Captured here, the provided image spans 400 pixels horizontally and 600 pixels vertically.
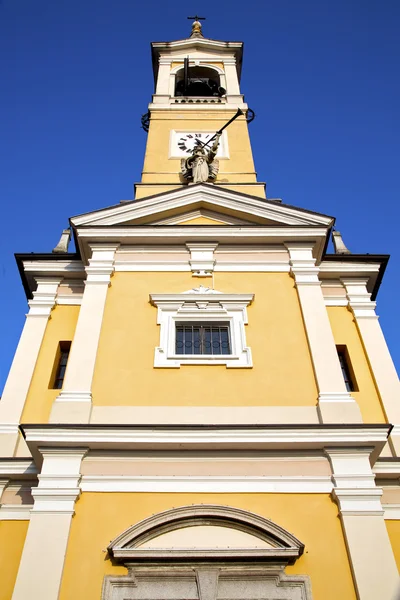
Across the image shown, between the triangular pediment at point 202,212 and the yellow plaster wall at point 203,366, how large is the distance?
198 cm

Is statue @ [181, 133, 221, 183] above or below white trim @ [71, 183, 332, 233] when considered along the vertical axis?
above

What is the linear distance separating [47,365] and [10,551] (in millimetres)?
4140

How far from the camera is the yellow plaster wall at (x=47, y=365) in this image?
1193 cm

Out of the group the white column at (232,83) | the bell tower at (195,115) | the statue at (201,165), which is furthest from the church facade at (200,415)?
the white column at (232,83)

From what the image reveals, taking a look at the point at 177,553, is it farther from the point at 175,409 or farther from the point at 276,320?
the point at 276,320

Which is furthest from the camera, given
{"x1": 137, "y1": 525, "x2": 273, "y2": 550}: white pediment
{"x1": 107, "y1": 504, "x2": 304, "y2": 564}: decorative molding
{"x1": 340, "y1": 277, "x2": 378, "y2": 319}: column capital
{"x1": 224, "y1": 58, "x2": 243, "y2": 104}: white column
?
{"x1": 224, "y1": 58, "x2": 243, "y2": 104}: white column

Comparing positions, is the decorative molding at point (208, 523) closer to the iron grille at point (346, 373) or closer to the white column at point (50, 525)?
the white column at point (50, 525)

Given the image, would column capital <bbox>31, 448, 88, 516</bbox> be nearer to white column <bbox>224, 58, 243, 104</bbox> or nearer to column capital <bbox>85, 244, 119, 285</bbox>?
column capital <bbox>85, 244, 119, 285</bbox>

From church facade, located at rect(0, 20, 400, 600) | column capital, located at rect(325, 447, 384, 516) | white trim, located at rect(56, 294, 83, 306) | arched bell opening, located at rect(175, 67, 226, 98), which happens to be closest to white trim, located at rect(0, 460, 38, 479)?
church facade, located at rect(0, 20, 400, 600)

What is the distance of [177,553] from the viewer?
864 cm

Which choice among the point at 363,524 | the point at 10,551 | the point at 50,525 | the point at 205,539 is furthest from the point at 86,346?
the point at 363,524

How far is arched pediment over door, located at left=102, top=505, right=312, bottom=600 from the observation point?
27.5 feet

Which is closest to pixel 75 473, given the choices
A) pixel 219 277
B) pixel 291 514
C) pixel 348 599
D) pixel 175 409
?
pixel 175 409

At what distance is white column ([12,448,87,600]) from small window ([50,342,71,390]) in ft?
10.1
